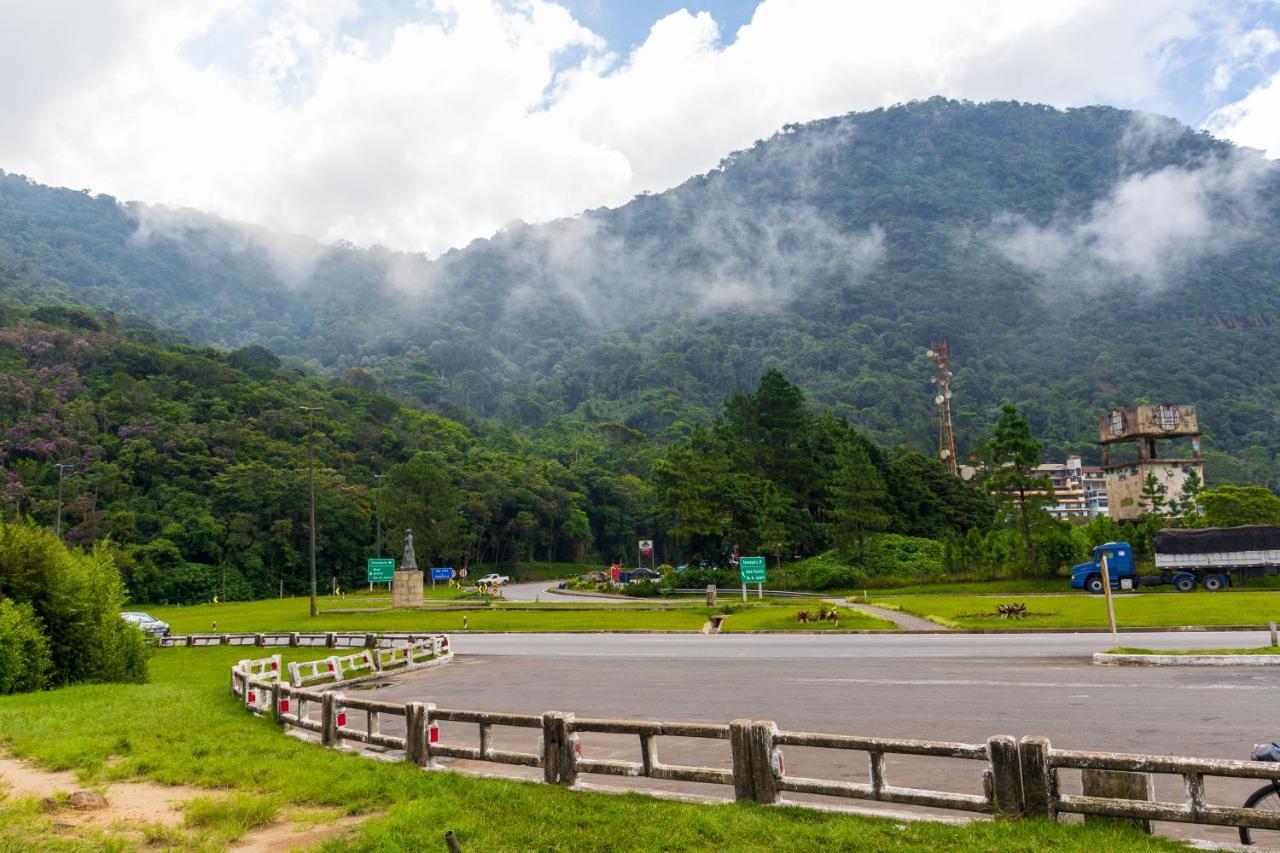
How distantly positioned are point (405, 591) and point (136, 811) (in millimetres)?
47339

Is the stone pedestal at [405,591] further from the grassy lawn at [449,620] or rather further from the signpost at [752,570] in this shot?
the signpost at [752,570]

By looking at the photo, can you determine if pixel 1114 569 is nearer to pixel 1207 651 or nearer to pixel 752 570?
pixel 752 570

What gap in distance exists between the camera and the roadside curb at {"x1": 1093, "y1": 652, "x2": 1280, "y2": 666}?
18141 millimetres

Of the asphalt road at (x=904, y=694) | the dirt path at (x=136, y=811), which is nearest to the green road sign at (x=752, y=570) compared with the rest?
the asphalt road at (x=904, y=694)

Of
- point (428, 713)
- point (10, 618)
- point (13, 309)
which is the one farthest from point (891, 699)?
point (13, 309)

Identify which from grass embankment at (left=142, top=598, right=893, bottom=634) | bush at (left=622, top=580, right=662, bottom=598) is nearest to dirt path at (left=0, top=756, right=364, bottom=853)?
grass embankment at (left=142, top=598, right=893, bottom=634)

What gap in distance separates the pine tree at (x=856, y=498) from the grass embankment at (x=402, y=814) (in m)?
50.9

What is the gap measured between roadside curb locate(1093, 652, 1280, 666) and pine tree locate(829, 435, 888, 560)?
40.0m

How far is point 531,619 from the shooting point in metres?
43.3

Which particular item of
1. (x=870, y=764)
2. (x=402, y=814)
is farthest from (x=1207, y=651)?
(x=402, y=814)

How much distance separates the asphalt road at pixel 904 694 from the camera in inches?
424

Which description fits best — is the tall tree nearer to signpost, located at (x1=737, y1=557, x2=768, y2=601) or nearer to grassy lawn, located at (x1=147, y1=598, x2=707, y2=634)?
signpost, located at (x1=737, y1=557, x2=768, y2=601)

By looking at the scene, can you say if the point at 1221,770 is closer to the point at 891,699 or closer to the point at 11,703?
the point at 891,699

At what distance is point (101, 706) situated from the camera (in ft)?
51.6
